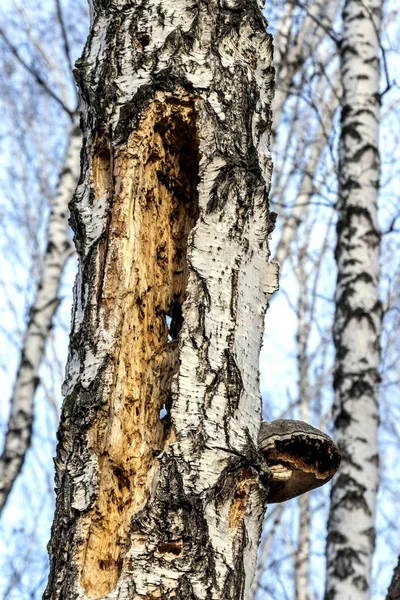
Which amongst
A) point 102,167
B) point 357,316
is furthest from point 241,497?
point 357,316

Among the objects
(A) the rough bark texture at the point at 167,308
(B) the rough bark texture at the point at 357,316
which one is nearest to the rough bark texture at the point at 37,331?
(B) the rough bark texture at the point at 357,316

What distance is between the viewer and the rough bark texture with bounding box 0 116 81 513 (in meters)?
5.79

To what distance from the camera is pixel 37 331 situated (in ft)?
20.9

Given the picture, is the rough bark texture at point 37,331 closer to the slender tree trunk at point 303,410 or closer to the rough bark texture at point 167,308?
the slender tree trunk at point 303,410

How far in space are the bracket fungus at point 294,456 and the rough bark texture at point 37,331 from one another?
410 cm

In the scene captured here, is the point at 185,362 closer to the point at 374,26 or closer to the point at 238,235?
the point at 238,235

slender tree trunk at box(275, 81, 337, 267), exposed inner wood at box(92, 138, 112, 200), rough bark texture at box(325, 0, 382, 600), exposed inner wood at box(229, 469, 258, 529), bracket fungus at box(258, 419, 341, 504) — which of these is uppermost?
slender tree trunk at box(275, 81, 337, 267)

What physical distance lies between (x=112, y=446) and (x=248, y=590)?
0.40 meters

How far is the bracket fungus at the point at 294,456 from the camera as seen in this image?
1818mm

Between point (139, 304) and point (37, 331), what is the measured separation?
15.3 ft

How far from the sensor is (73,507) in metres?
1.64

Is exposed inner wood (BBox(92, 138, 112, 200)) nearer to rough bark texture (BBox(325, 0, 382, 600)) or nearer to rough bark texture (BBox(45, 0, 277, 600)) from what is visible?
rough bark texture (BBox(45, 0, 277, 600))

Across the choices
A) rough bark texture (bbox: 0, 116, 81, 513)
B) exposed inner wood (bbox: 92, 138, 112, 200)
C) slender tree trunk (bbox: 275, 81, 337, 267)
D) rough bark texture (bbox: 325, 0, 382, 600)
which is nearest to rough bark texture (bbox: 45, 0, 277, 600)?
exposed inner wood (bbox: 92, 138, 112, 200)

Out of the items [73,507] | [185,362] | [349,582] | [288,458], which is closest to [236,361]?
[185,362]
